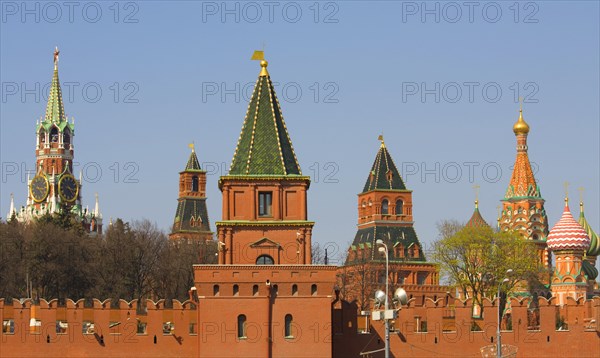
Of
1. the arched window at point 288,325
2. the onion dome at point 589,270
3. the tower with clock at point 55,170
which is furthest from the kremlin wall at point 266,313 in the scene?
the tower with clock at point 55,170

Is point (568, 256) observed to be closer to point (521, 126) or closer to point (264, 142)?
point (521, 126)

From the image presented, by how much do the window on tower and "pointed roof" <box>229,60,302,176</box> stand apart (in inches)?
40.0

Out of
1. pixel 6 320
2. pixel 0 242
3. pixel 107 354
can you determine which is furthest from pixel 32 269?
pixel 107 354

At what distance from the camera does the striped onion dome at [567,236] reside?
422 feet

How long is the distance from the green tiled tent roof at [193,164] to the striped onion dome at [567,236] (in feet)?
169

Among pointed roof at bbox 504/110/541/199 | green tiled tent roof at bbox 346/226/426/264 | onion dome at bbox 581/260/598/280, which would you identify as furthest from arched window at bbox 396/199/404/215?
pointed roof at bbox 504/110/541/199

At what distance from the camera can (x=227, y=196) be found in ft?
212

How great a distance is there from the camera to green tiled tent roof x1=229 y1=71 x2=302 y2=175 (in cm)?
6488

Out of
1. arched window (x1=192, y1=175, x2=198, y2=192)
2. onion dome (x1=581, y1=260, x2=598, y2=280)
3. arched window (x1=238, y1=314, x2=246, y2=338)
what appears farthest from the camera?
arched window (x1=192, y1=175, x2=198, y2=192)

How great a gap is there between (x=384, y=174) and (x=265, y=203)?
2739 inches

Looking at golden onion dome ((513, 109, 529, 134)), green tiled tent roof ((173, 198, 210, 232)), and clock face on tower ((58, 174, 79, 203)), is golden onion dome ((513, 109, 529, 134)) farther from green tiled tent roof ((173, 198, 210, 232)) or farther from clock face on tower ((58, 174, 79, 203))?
clock face on tower ((58, 174, 79, 203))

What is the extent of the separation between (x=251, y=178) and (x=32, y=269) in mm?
40937

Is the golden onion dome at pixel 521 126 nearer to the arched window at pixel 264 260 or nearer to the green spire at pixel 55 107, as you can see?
the green spire at pixel 55 107

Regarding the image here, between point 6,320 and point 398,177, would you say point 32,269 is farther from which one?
point 398,177
